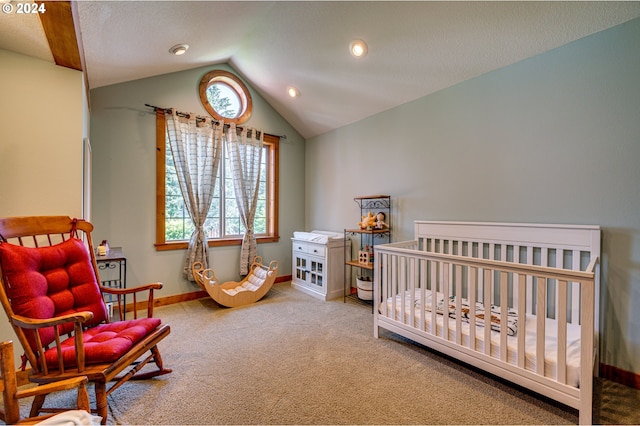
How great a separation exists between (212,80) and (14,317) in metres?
3.32

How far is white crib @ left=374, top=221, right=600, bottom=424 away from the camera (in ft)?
5.12

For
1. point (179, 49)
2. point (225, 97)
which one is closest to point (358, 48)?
point (179, 49)

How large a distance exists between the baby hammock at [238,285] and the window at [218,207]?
43 centimetres

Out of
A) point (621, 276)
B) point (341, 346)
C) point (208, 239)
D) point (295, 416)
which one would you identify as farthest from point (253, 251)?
point (621, 276)

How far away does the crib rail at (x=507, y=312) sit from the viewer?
5.08 feet

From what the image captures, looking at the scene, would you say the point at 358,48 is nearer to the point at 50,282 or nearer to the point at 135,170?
the point at 135,170

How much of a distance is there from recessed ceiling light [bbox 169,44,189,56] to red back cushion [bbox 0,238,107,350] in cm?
197

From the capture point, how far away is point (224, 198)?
13.1 feet

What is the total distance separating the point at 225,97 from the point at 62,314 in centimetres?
318

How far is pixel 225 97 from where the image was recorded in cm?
399

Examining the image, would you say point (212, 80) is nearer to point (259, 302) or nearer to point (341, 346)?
point (259, 302)

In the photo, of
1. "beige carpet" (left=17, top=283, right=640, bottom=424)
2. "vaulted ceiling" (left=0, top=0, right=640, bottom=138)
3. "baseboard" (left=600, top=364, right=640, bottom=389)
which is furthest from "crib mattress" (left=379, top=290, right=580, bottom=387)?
"vaulted ceiling" (left=0, top=0, right=640, bottom=138)

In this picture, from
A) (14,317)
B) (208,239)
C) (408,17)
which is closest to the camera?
(14,317)

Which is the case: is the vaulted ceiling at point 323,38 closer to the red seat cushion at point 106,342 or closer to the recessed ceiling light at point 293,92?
the recessed ceiling light at point 293,92
